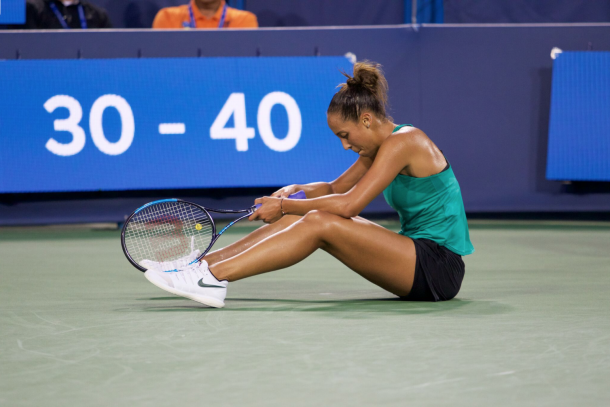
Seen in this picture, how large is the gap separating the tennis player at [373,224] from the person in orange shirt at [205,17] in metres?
4.81

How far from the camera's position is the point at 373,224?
370 centimetres

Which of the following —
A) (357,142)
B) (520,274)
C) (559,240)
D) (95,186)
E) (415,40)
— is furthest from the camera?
(415,40)

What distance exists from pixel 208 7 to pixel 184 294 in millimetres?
5283

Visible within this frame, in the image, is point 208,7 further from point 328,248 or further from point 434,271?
point 434,271

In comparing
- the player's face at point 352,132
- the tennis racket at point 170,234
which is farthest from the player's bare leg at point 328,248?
the tennis racket at point 170,234

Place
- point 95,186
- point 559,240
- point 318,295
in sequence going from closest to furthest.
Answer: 1. point 318,295
2. point 559,240
3. point 95,186

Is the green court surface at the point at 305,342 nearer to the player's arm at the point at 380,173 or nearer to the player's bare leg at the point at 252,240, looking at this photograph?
the player's bare leg at the point at 252,240

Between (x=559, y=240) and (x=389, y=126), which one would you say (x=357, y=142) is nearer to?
(x=389, y=126)

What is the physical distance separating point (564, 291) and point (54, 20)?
19.5 feet

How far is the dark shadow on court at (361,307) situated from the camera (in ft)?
12.2

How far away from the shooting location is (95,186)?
748cm

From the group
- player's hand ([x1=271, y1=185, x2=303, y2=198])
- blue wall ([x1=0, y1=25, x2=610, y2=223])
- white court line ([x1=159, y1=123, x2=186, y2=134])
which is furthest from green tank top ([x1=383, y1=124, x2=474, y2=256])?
blue wall ([x1=0, y1=25, x2=610, y2=223])

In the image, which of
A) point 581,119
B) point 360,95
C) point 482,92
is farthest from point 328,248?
point 581,119

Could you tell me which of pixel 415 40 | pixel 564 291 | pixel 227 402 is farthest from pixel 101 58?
pixel 227 402
